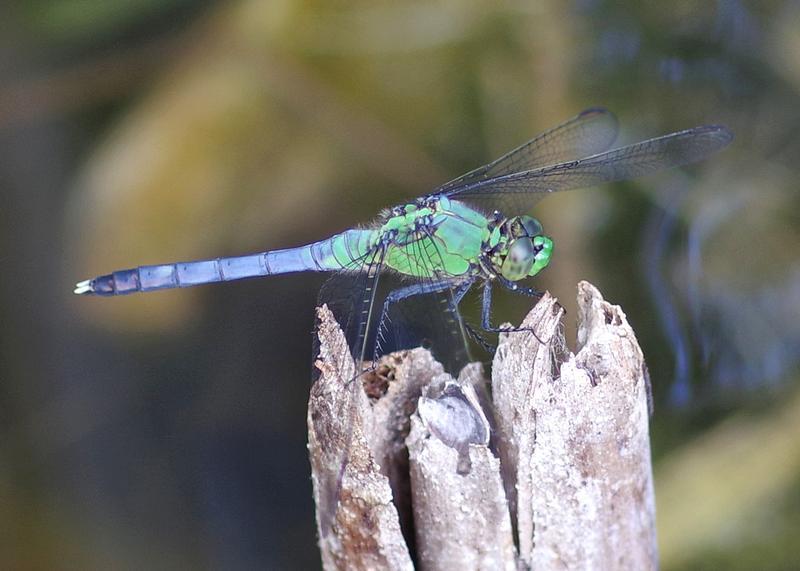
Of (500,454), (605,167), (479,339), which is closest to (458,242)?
(479,339)

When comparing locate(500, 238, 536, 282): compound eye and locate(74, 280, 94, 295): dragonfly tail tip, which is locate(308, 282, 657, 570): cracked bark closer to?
locate(500, 238, 536, 282): compound eye

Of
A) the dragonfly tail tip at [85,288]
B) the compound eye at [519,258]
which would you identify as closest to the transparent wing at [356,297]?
the compound eye at [519,258]

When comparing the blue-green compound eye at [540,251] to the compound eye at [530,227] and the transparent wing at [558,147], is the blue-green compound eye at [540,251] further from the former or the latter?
the transparent wing at [558,147]

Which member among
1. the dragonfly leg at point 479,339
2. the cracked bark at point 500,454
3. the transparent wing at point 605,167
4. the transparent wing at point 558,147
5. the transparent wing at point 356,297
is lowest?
the cracked bark at point 500,454

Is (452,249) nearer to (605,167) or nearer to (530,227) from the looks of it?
(530,227)

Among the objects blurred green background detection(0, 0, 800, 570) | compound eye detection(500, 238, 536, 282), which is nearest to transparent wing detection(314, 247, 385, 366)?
compound eye detection(500, 238, 536, 282)

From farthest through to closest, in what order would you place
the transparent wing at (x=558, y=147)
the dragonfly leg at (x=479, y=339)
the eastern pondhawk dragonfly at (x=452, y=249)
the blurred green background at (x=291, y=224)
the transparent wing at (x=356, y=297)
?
the blurred green background at (x=291, y=224) → the transparent wing at (x=558, y=147) → the eastern pondhawk dragonfly at (x=452, y=249) → the dragonfly leg at (x=479, y=339) → the transparent wing at (x=356, y=297)

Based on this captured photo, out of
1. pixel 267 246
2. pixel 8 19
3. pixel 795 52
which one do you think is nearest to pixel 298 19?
pixel 267 246

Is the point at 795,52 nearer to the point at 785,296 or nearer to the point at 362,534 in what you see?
the point at 785,296

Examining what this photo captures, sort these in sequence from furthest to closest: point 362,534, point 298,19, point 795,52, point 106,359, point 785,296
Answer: point 298,19 < point 106,359 < point 795,52 < point 785,296 < point 362,534
